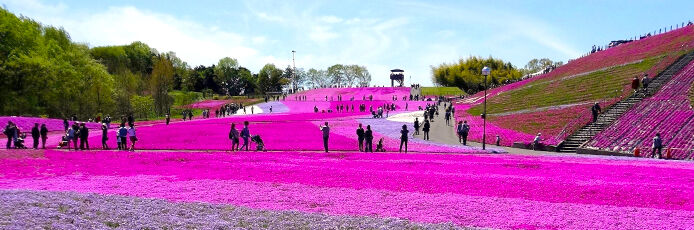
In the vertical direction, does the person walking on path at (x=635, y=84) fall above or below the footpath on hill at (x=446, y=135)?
above

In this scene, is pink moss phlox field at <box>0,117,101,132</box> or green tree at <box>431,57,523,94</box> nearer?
pink moss phlox field at <box>0,117,101,132</box>

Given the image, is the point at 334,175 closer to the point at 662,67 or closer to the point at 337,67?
the point at 662,67

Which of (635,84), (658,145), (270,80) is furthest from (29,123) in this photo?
(270,80)

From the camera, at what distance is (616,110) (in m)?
42.3

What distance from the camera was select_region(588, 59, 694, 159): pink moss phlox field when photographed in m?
31.0

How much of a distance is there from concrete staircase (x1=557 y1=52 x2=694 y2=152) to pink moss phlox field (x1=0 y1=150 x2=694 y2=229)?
1386 cm

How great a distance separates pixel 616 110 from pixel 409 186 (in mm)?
31855

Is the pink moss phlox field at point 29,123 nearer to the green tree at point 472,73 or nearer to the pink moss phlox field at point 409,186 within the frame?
the pink moss phlox field at point 409,186

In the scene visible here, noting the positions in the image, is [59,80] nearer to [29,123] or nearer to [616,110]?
[29,123]

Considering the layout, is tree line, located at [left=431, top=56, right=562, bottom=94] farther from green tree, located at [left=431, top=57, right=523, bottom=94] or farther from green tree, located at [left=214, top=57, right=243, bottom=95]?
green tree, located at [left=214, top=57, right=243, bottom=95]

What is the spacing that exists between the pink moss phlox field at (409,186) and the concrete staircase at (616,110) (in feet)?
45.5

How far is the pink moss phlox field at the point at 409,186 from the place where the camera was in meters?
12.9

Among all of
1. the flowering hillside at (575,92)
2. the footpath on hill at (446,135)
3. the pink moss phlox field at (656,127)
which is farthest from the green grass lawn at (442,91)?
the pink moss phlox field at (656,127)

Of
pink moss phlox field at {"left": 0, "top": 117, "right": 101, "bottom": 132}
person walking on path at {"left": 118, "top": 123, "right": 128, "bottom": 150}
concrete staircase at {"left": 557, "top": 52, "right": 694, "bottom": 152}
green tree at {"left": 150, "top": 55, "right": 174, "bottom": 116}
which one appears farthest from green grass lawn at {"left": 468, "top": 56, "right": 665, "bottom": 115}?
green tree at {"left": 150, "top": 55, "right": 174, "bottom": 116}
